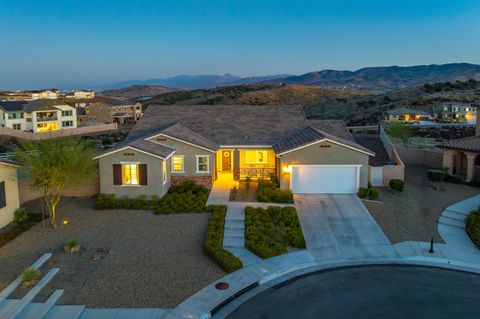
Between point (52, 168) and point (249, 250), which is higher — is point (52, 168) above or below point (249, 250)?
above

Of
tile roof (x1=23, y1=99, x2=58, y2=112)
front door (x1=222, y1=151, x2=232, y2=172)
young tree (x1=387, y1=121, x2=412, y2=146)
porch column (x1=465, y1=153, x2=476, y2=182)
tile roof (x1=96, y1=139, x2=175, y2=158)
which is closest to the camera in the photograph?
tile roof (x1=96, y1=139, x2=175, y2=158)

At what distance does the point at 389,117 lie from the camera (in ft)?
210

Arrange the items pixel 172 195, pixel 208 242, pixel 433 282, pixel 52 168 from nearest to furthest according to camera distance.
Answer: pixel 433 282, pixel 208 242, pixel 52 168, pixel 172 195

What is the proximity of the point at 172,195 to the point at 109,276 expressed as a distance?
8.57 metres

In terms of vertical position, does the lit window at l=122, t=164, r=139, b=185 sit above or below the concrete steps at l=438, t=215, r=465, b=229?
above

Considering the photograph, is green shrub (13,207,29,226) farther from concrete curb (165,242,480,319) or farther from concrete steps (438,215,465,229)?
concrete steps (438,215,465,229)

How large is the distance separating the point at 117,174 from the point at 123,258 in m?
7.64

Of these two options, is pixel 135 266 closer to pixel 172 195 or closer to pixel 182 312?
pixel 182 312

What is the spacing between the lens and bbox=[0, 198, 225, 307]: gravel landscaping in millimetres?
12422

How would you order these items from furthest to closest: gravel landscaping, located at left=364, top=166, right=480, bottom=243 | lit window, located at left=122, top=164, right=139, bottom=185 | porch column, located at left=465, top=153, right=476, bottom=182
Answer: porch column, located at left=465, top=153, right=476, bottom=182, lit window, located at left=122, top=164, right=139, bottom=185, gravel landscaping, located at left=364, top=166, right=480, bottom=243

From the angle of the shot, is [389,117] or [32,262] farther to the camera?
[389,117]

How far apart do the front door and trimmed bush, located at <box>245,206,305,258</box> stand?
8524 mm

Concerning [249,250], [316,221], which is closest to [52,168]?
[249,250]

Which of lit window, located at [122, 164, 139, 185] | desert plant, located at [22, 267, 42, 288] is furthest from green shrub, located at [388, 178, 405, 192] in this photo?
desert plant, located at [22, 267, 42, 288]
